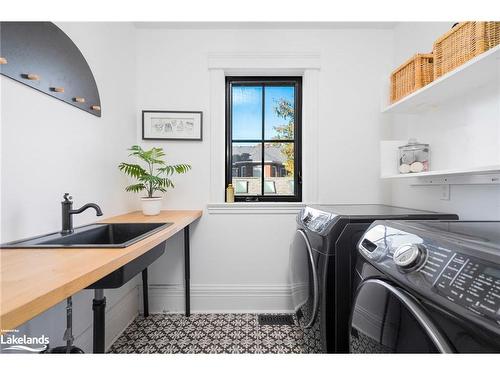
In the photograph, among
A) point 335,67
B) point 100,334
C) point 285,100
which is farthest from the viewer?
point 285,100

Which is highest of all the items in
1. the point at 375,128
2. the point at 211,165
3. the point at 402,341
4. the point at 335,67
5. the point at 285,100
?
the point at 335,67

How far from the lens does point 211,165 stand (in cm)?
221

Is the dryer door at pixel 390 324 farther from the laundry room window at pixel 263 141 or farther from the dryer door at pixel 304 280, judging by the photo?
the laundry room window at pixel 263 141

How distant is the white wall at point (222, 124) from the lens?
7.18ft

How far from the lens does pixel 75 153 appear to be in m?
1.47

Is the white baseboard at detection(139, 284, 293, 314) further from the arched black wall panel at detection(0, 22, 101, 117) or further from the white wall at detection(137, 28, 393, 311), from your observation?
the arched black wall panel at detection(0, 22, 101, 117)

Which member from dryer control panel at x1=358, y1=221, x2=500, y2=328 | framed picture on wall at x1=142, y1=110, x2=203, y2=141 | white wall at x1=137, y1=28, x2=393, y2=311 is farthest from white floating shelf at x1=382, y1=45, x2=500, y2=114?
framed picture on wall at x1=142, y1=110, x2=203, y2=141

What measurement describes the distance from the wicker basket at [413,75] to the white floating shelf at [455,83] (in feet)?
0.21

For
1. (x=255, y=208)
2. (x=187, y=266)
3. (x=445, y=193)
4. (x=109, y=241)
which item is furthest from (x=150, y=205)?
(x=445, y=193)

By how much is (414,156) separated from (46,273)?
1919 millimetres

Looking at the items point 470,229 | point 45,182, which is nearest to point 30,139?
point 45,182
